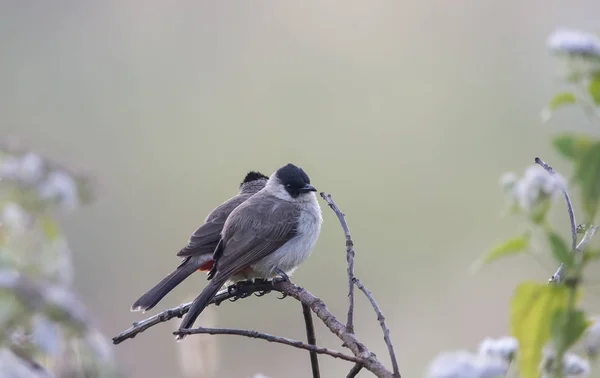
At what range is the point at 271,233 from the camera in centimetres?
420

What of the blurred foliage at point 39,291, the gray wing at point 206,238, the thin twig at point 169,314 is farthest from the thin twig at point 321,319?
the gray wing at point 206,238

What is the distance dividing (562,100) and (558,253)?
0.98ft

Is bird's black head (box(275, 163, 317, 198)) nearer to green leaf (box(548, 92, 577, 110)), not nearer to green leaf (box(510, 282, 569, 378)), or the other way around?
green leaf (box(548, 92, 577, 110))

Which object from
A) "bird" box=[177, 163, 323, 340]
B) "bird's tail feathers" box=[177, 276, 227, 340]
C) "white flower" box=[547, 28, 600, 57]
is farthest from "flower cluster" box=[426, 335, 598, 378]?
"bird" box=[177, 163, 323, 340]

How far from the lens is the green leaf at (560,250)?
0.94m

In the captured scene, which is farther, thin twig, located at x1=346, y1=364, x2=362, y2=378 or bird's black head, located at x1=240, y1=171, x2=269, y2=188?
bird's black head, located at x1=240, y1=171, x2=269, y2=188

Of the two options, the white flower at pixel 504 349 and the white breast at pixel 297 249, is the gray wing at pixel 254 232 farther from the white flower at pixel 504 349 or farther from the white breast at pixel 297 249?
the white flower at pixel 504 349

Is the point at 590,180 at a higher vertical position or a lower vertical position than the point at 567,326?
higher

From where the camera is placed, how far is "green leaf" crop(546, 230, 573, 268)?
3.07 ft

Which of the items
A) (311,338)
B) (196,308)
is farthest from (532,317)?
(196,308)

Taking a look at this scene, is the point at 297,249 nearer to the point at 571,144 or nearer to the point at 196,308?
the point at 196,308

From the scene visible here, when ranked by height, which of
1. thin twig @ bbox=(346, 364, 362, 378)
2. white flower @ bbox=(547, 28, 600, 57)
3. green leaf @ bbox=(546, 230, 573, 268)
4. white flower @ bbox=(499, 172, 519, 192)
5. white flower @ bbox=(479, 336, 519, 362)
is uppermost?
white flower @ bbox=(499, 172, 519, 192)

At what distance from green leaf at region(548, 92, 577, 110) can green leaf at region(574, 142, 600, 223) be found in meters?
0.22

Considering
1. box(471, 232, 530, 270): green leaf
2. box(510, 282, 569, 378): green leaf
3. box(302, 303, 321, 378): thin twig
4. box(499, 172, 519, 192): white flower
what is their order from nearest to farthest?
box(510, 282, 569, 378): green leaf < box(471, 232, 530, 270): green leaf < box(499, 172, 519, 192): white flower < box(302, 303, 321, 378): thin twig
